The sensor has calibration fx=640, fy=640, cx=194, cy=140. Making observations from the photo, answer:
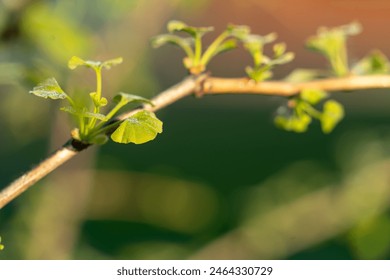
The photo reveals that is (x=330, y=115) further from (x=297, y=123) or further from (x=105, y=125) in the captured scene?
(x=105, y=125)

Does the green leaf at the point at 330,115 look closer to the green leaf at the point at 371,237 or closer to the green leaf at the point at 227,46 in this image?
the green leaf at the point at 227,46

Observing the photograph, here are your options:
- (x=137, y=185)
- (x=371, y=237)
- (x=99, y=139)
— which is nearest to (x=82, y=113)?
(x=99, y=139)

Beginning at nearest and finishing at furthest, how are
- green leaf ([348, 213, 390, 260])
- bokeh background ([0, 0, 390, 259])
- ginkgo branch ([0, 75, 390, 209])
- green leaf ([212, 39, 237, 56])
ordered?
ginkgo branch ([0, 75, 390, 209]), green leaf ([212, 39, 237, 56]), bokeh background ([0, 0, 390, 259]), green leaf ([348, 213, 390, 260])

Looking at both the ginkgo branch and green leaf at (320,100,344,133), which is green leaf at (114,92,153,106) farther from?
green leaf at (320,100,344,133)

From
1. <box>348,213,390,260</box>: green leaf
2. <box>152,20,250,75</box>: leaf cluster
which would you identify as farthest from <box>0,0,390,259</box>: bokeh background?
<box>152,20,250,75</box>: leaf cluster

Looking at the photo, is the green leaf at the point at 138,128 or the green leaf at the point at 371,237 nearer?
the green leaf at the point at 138,128

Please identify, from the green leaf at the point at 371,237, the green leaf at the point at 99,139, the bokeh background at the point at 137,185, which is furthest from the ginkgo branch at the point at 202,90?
the green leaf at the point at 371,237
